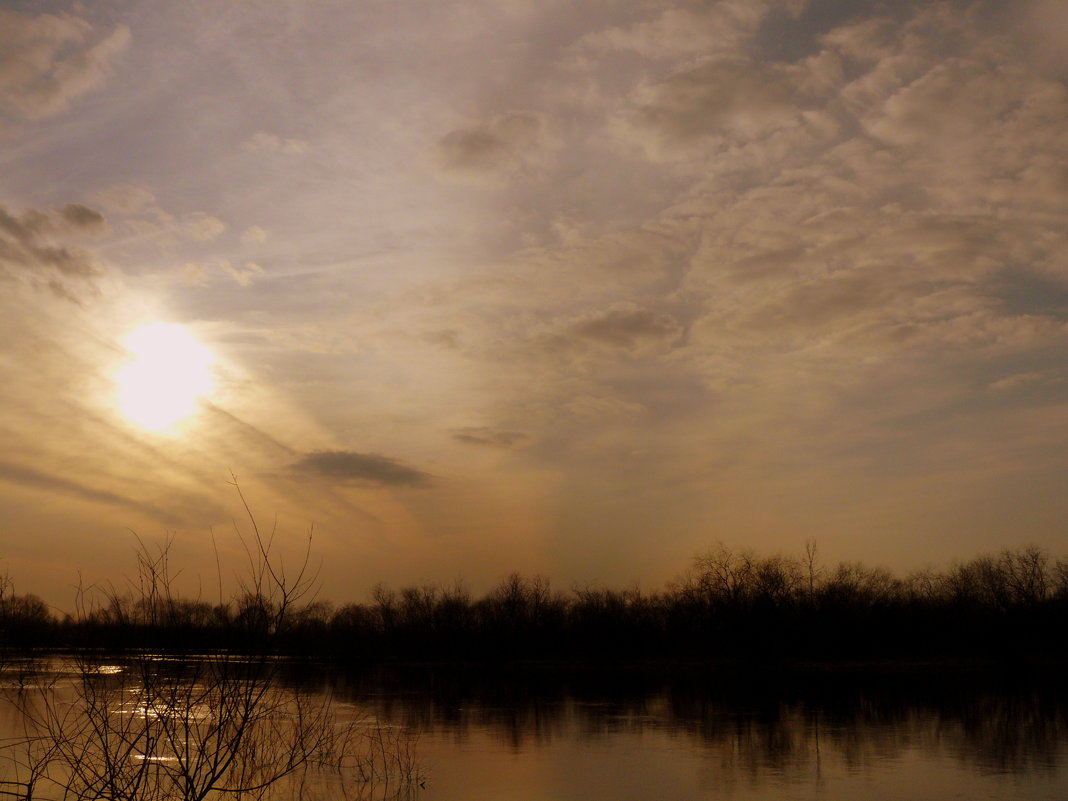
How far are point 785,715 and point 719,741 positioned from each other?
883cm

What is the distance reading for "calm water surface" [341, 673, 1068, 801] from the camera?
848 inches

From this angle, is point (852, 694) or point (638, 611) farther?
point (638, 611)

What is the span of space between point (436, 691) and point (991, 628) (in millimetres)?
55879

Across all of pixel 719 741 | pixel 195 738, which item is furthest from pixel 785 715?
pixel 195 738

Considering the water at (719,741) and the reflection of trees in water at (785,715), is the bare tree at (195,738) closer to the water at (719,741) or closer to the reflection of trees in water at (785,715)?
the water at (719,741)

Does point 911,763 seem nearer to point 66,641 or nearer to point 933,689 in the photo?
point 66,641

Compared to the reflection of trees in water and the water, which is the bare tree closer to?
the water

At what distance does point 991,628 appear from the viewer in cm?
8288

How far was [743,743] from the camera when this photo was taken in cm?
2903

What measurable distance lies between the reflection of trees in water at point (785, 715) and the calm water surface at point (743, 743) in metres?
0.09

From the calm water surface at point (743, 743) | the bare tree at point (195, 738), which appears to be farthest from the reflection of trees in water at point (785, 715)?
the bare tree at point (195, 738)

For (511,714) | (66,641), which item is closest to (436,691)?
(511,714)

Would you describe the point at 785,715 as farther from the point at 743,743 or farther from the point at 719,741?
the point at 743,743

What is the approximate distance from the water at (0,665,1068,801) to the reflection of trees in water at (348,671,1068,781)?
0.30 feet
